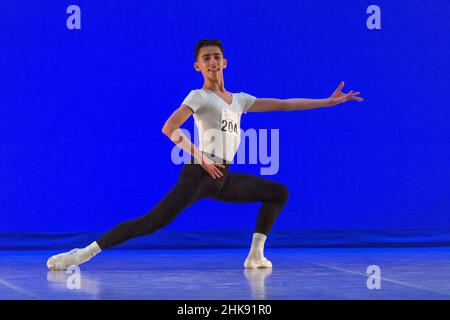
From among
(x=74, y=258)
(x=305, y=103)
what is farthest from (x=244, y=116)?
(x=74, y=258)

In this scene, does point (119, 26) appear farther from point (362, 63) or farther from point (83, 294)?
point (83, 294)

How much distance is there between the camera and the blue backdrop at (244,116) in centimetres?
546

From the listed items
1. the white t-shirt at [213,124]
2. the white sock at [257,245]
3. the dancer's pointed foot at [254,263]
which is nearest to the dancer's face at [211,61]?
the white t-shirt at [213,124]

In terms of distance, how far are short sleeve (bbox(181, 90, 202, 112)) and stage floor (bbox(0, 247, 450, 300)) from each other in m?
0.76

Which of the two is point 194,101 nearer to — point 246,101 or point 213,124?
point 213,124

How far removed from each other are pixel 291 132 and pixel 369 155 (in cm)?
59

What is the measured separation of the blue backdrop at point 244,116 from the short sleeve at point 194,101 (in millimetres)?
1733

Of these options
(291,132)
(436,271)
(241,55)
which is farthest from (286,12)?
(436,271)

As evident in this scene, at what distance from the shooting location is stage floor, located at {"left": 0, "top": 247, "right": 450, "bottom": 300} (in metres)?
2.74

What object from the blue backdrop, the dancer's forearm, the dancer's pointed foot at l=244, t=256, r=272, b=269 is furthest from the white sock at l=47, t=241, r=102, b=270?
the blue backdrop

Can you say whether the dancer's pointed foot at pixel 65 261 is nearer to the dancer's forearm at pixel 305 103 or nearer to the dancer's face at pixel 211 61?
the dancer's face at pixel 211 61

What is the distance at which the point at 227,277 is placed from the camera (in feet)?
11.1

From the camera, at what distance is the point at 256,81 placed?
5594mm
